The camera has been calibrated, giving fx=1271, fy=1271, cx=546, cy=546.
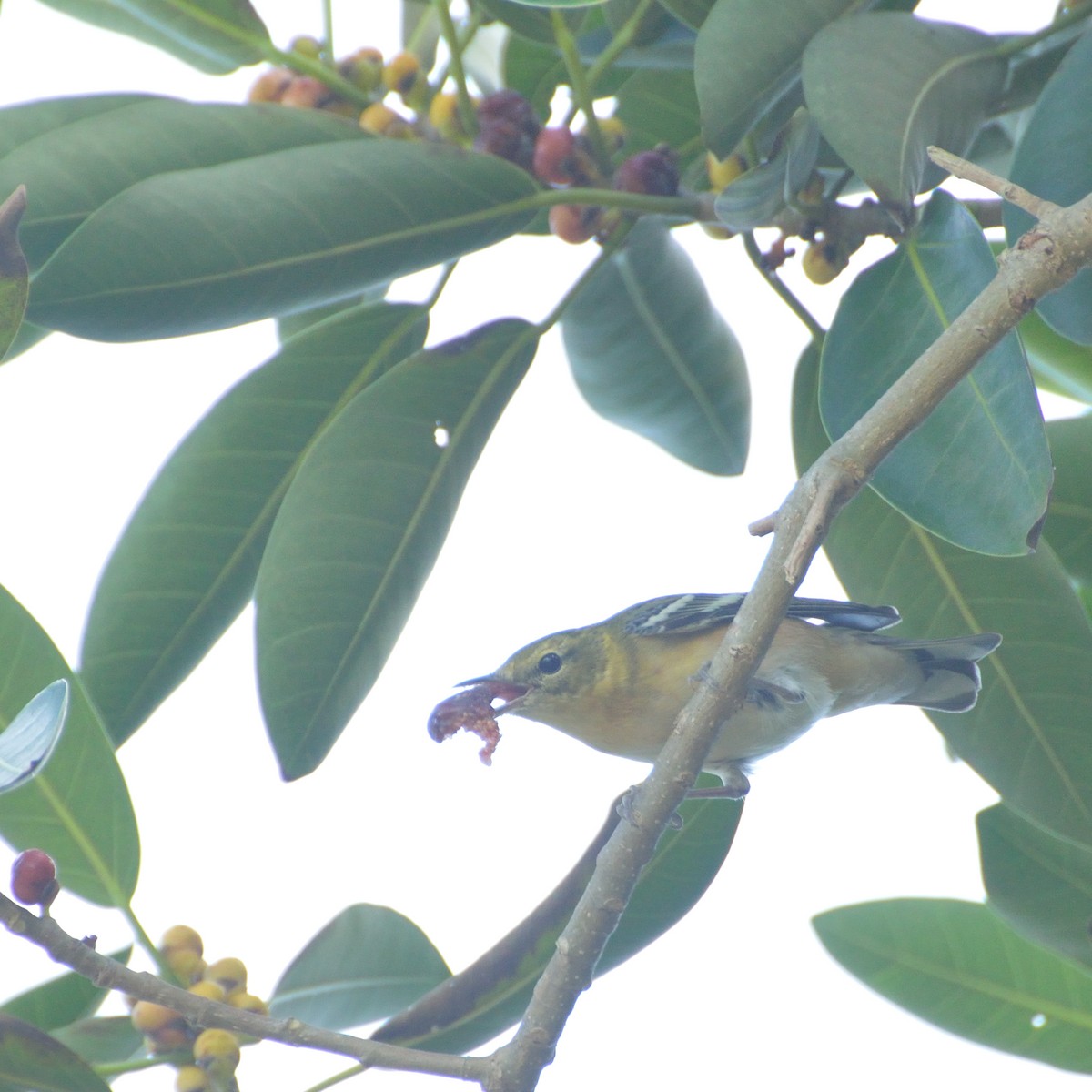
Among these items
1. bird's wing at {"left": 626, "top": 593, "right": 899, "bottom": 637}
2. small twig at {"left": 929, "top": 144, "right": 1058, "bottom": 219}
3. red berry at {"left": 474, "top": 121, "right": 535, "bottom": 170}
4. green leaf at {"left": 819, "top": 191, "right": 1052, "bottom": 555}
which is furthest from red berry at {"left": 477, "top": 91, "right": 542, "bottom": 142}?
bird's wing at {"left": 626, "top": 593, "right": 899, "bottom": 637}

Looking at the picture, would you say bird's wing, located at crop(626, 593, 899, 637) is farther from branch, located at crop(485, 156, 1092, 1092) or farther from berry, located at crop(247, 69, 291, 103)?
berry, located at crop(247, 69, 291, 103)

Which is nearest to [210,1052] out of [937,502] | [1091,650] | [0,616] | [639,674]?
[0,616]

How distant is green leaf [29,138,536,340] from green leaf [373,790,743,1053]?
1059mm

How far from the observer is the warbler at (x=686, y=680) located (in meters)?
2.85

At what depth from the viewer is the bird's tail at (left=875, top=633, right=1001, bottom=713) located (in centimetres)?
235

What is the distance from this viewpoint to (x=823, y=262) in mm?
2373

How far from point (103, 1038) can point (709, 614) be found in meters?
1.57

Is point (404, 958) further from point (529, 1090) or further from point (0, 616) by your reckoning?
point (0, 616)

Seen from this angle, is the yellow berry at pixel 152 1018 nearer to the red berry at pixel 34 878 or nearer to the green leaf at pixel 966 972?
the red berry at pixel 34 878

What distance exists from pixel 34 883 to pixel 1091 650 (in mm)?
1765

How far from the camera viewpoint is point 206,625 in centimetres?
265

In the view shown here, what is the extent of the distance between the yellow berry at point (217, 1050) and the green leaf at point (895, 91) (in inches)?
67.1

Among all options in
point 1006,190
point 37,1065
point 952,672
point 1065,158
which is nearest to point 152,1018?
point 37,1065

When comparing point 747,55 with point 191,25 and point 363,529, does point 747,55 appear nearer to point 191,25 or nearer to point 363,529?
point 363,529
